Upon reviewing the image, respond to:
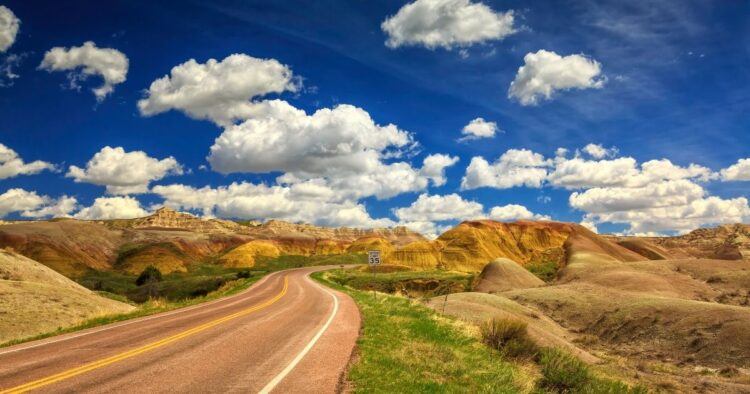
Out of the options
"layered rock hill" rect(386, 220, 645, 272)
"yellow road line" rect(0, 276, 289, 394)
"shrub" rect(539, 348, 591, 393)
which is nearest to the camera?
"yellow road line" rect(0, 276, 289, 394)

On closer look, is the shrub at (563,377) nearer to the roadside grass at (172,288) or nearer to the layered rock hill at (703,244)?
the roadside grass at (172,288)

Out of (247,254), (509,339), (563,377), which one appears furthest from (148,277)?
(563,377)

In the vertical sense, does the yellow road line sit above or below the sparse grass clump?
above

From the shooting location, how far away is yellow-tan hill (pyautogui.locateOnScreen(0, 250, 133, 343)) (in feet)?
66.0

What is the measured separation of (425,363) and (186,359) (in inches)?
218

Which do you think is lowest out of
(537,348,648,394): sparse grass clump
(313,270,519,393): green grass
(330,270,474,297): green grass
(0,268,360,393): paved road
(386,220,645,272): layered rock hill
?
(330,270,474,297): green grass

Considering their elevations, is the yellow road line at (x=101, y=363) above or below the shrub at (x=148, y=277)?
above

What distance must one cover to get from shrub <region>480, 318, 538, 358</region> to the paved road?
5070mm

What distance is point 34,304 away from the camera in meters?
23.0

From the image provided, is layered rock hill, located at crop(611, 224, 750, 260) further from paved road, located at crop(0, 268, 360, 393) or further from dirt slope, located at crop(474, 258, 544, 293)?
paved road, located at crop(0, 268, 360, 393)

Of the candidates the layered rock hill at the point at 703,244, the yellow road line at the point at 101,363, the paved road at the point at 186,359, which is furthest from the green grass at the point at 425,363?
the layered rock hill at the point at 703,244

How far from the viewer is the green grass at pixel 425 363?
912 centimetres

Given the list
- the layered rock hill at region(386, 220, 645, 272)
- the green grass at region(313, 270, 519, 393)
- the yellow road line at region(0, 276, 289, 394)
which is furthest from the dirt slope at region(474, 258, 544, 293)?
the yellow road line at region(0, 276, 289, 394)

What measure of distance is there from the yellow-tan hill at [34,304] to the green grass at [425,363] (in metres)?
14.4
